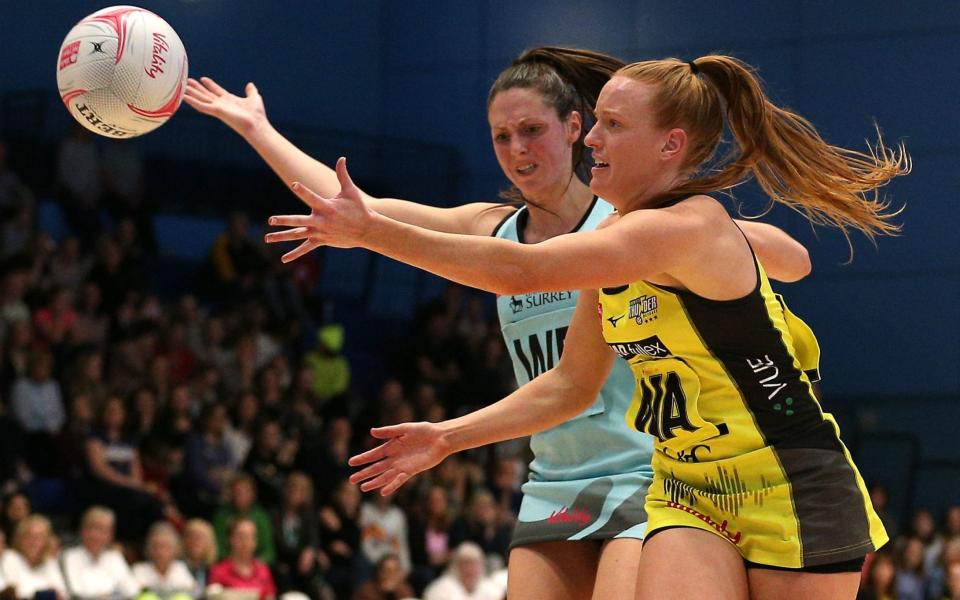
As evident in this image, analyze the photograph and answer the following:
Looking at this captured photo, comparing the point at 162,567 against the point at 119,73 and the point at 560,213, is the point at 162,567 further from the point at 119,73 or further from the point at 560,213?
the point at 560,213

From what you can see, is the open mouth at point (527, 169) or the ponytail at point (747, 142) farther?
the open mouth at point (527, 169)

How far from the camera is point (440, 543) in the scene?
11016 millimetres

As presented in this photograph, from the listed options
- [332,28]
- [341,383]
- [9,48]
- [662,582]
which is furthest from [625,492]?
[332,28]

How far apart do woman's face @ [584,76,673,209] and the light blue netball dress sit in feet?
2.03

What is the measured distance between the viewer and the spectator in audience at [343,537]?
10.3 metres

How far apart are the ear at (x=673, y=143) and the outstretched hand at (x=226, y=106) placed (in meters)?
1.58

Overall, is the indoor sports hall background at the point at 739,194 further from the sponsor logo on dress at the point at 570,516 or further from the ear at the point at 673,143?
the ear at the point at 673,143

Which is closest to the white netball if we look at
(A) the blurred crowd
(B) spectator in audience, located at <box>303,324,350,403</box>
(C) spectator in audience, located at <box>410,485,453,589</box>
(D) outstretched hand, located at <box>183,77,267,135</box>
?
(D) outstretched hand, located at <box>183,77,267,135</box>

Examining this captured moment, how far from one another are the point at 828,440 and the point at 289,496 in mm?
7612

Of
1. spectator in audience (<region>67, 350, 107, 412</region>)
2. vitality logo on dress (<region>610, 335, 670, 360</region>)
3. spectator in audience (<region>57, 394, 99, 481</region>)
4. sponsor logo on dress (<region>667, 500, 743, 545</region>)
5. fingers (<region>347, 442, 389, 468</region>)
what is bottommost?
spectator in audience (<region>57, 394, 99, 481</region>)

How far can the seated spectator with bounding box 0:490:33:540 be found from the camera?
8.71m

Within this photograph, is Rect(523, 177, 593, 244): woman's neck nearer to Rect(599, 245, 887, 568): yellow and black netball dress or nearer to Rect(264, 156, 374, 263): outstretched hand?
Rect(599, 245, 887, 568): yellow and black netball dress

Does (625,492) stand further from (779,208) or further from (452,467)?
(779,208)

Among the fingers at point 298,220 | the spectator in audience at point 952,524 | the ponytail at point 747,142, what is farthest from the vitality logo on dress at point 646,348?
the spectator in audience at point 952,524
